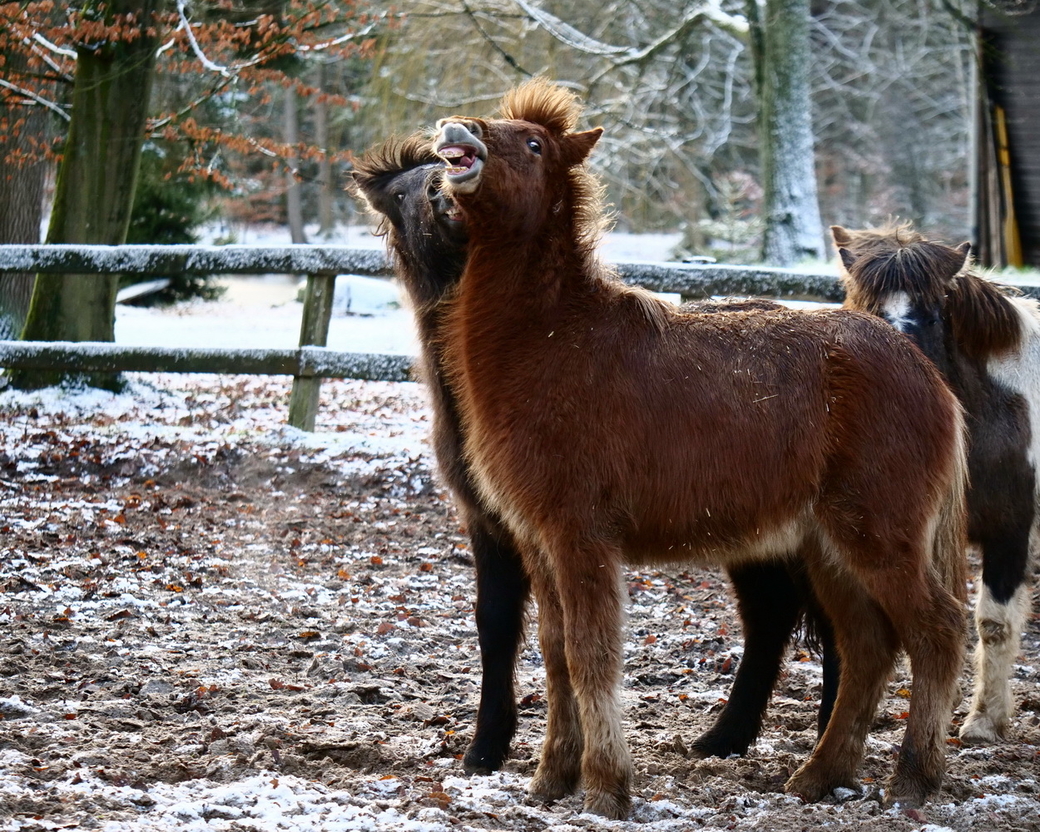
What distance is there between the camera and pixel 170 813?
3.03 m

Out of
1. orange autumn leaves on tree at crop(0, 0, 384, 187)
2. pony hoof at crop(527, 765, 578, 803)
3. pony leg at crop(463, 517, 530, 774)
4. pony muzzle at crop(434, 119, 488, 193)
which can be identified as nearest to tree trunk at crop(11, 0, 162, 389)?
orange autumn leaves on tree at crop(0, 0, 384, 187)

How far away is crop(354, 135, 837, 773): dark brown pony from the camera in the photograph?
3.82 m

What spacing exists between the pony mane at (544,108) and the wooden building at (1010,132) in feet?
40.5

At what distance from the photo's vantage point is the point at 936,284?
4.45 metres

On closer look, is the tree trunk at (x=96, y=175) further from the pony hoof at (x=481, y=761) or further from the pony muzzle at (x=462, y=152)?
the pony muzzle at (x=462, y=152)

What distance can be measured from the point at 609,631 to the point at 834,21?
25.5m

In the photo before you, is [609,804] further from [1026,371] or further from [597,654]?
[1026,371]

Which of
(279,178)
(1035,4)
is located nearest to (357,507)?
(1035,4)

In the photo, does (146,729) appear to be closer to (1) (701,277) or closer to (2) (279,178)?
(1) (701,277)

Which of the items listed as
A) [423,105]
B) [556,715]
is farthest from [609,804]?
[423,105]

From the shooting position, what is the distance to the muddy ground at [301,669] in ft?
10.7

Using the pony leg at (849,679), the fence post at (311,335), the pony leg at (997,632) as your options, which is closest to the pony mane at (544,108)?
the pony leg at (849,679)

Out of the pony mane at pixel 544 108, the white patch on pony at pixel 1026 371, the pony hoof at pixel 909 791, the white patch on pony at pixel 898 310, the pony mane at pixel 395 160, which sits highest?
the pony mane at pixel 544 108

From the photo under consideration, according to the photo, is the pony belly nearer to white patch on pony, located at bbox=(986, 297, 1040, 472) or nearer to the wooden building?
white patch on pony, located at bbox=(986, 297, 1040, 472)
